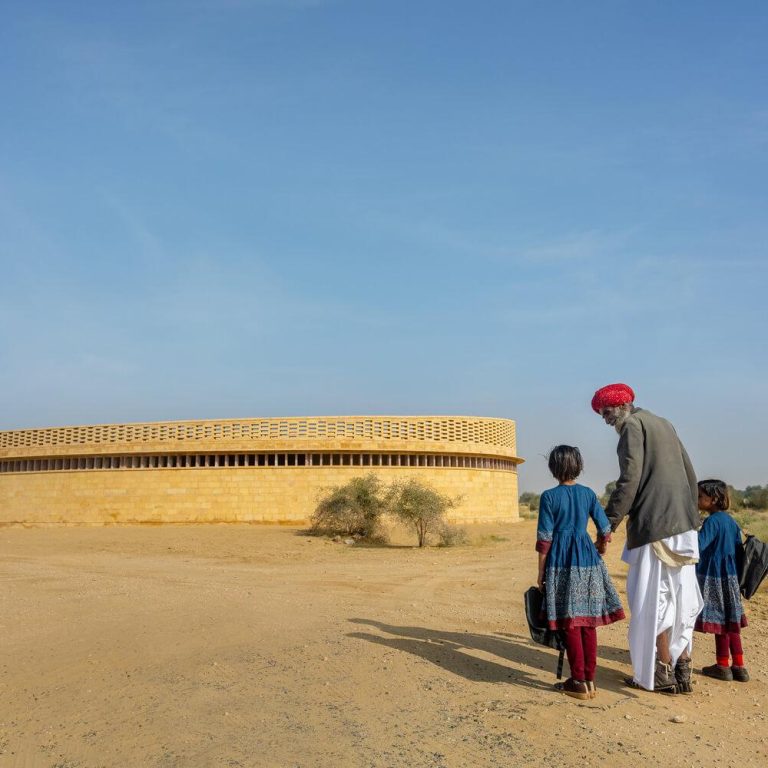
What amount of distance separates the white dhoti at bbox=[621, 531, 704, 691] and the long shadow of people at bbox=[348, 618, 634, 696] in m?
0.31

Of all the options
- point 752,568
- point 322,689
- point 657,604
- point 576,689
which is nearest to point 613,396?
point 657,604

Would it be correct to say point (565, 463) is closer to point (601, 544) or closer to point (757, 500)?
point (601, 544)

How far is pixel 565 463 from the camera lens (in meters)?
5.30

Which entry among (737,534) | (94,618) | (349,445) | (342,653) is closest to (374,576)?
(94,618)

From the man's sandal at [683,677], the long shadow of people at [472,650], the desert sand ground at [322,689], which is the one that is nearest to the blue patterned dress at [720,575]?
the desert sand ground at [322,689]

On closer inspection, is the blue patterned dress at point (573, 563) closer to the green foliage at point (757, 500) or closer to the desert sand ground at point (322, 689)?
the desert sand ground at point (322, 689)

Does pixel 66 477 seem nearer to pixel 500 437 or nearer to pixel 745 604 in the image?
pixel 500 437

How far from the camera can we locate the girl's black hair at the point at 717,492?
603cm

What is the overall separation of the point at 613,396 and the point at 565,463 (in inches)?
27.7

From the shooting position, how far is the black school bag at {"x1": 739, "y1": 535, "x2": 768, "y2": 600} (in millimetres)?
5836

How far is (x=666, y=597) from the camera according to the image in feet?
17.4

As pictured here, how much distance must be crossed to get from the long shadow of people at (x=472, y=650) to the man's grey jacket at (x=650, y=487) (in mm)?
1147

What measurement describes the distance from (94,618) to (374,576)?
5.19 metres

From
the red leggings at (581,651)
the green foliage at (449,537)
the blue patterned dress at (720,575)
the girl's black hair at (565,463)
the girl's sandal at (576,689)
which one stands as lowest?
the green foliage at (449,537)
